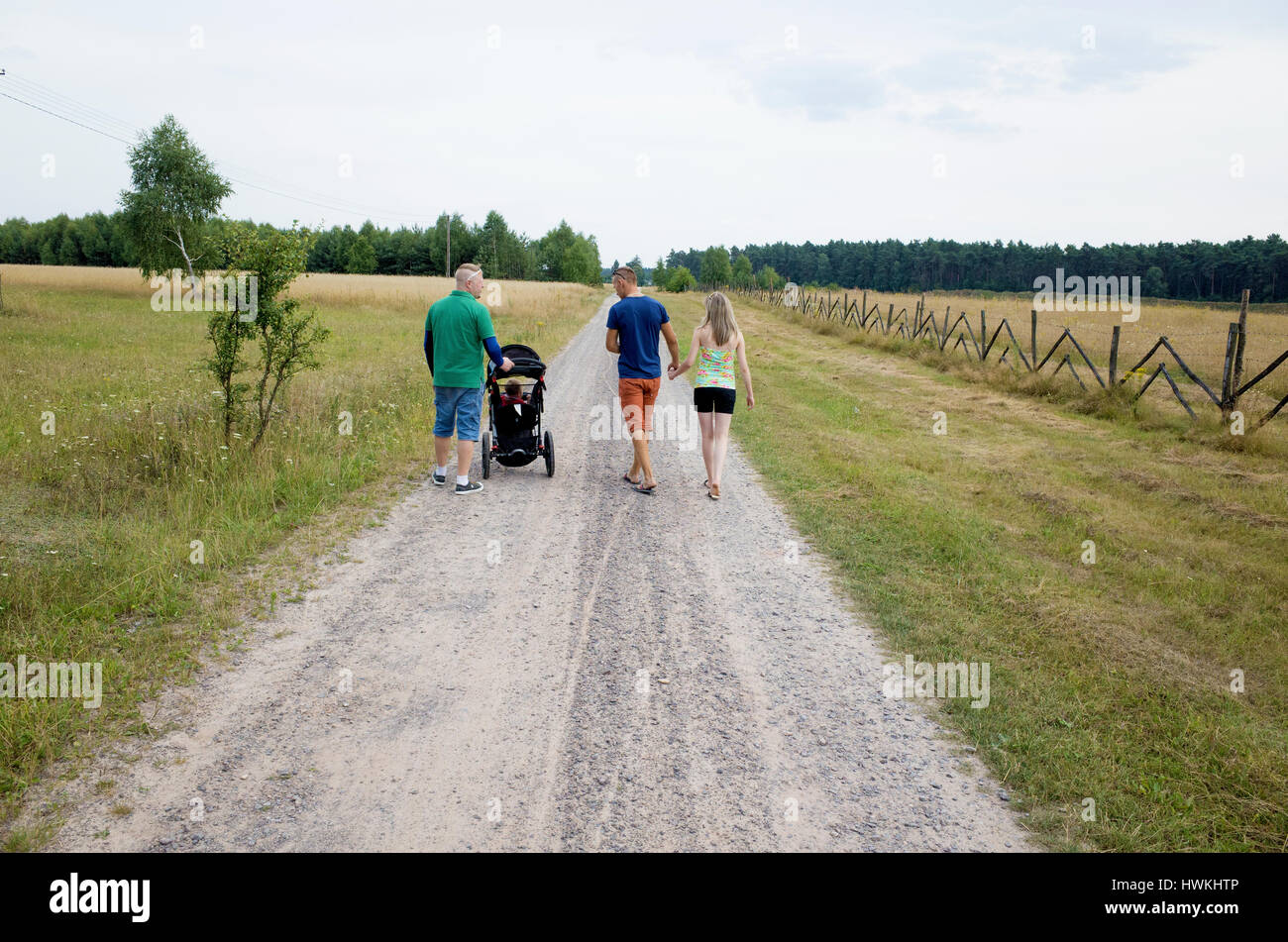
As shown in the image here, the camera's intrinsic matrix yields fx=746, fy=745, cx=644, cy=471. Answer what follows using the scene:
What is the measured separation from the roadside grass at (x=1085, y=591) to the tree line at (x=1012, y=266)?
201ft

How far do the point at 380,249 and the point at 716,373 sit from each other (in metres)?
104

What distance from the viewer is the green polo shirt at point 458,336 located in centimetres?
784

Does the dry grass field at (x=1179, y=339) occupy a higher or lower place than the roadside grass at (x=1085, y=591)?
higher

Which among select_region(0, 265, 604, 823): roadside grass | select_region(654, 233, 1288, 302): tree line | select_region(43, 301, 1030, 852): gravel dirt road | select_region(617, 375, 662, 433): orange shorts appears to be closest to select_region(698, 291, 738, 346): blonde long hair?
select_region(617, 375, 662, 433): orange shorts

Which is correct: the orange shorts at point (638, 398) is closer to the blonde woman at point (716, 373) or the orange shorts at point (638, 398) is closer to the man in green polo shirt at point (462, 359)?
the blonde woman at point (716, 373)

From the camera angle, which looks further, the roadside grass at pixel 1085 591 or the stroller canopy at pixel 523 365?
the stroller canopy at pixel 523 365

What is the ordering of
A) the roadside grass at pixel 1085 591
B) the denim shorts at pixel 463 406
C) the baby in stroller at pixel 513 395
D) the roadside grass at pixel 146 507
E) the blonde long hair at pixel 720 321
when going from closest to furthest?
the roadside grass at pixel 1085 591
the roadside grass at pixel 146 507
the blonde long hair at pixel 720 321
the denim shorts at pixel 463 406
the baby in stroller at pixel 513 395

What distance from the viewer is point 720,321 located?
7816 mm

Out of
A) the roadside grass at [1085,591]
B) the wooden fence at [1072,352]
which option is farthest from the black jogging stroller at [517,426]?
the wooden fence at [1072,352]

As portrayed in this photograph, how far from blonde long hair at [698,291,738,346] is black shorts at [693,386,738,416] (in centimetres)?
49
